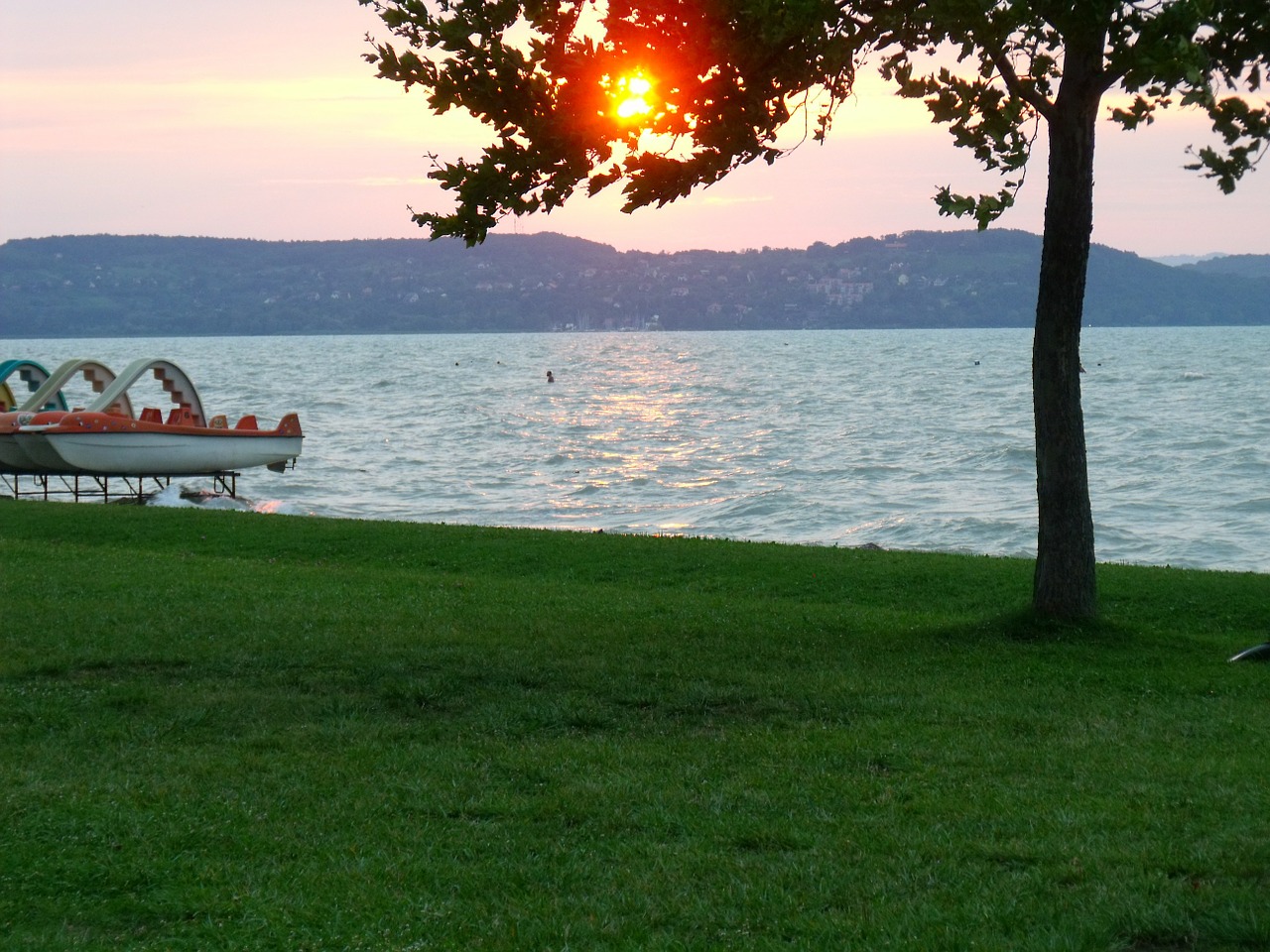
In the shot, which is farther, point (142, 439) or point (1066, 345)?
point (142, 439)

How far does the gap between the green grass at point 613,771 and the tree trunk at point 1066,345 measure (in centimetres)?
66

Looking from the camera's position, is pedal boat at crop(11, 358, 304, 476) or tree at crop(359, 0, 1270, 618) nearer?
tree at crop(359, 0, 1270, 618)

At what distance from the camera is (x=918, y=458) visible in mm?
46531

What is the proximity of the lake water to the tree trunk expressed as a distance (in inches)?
601

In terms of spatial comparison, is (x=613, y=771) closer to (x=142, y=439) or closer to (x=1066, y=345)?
(x=1066, y=345)

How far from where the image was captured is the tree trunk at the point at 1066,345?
12.4m

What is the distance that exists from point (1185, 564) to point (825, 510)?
9.48 metres

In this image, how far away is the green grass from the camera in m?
5.64

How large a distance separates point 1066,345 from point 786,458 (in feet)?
113

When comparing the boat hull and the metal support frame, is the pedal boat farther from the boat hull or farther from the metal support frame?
the metal support frame

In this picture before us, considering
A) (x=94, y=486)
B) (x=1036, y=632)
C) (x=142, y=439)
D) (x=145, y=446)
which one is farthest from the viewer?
(x=94, y=486)

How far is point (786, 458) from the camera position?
47.1m

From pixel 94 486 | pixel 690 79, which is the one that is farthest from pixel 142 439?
pixel 690 79

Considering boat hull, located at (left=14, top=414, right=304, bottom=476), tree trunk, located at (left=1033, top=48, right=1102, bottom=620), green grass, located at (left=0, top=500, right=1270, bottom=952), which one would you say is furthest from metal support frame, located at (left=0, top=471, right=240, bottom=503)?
tree trunk, located at (left=1033, top=48, right=1102, bottom=620)
